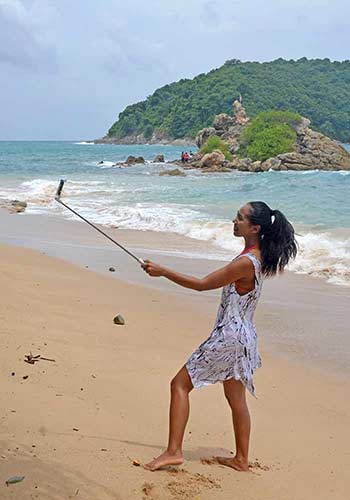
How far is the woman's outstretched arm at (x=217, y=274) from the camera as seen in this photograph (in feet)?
11.3

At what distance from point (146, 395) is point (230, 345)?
1.48 m

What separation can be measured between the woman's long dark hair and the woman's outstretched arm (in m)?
0.15

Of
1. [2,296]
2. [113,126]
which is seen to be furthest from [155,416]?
[113,126]

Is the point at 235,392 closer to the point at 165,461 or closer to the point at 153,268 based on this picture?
the point at 165,461

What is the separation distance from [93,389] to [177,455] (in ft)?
4.27

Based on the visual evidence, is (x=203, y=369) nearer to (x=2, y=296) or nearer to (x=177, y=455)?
(x=177, y=455)

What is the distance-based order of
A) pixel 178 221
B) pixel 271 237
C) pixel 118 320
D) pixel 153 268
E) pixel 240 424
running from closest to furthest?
pixel 153 268
pixel 271 237
pixel 240 424
pixel 118 320
pixel 178 221

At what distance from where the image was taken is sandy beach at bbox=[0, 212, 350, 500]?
3.40m

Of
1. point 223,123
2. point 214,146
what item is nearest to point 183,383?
point 214,146

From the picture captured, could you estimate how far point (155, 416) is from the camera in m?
4.39

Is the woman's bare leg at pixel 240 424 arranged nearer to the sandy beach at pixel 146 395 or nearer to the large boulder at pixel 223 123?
the sandy beach at pixel 146 395

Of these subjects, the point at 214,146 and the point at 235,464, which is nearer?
the point at 235,464

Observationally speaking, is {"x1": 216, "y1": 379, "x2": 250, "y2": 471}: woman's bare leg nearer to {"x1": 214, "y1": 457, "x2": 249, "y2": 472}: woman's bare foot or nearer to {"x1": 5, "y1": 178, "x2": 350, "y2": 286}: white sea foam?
{"x1": 214, "y1": 457, "x2": 249, "y2": 472}: woman's bare foot

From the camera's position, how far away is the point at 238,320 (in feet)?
11.6
